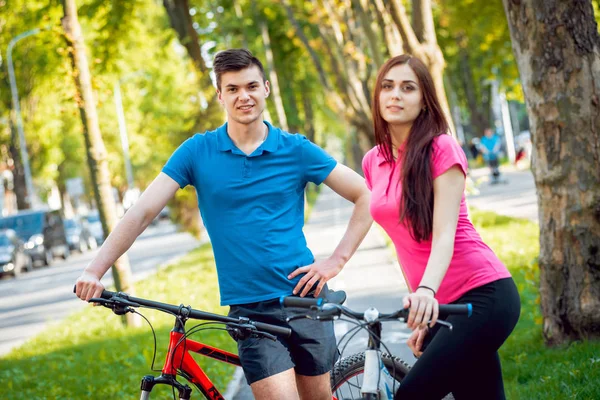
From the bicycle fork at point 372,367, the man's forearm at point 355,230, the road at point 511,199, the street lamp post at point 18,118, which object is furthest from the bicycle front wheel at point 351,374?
the street lamp post at point 18,118

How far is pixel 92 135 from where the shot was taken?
12.4 m

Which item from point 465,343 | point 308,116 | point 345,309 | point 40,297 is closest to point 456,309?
point 345,309

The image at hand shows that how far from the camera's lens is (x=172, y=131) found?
21.8 metres

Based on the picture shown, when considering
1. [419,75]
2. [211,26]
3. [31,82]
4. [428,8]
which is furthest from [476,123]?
[419,75]

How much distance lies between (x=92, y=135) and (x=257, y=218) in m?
9.04

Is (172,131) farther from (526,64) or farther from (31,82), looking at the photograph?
(31,82)

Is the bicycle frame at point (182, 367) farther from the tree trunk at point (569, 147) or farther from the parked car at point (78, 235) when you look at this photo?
the parked car at point (78, 235)

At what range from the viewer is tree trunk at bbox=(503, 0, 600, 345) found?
6496 mm

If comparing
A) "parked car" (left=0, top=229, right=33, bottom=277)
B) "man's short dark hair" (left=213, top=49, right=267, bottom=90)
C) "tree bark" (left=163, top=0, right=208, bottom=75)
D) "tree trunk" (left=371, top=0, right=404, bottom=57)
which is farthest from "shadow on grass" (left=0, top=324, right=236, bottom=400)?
"parked car" (left=0, top=229, right=33, bottom=277)

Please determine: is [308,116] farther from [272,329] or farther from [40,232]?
[272,329]

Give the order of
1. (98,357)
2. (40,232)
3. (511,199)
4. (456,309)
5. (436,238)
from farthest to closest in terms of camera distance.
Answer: (40,232) → (511,199) → (98,357) → (436,238) → (456,309)

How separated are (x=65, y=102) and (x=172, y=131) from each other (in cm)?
954

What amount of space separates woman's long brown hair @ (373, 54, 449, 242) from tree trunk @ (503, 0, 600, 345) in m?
3.28

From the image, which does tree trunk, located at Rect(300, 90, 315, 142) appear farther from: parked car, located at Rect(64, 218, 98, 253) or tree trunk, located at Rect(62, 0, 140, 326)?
tree trunk, located at Rect(62, 0, 140, 326)
